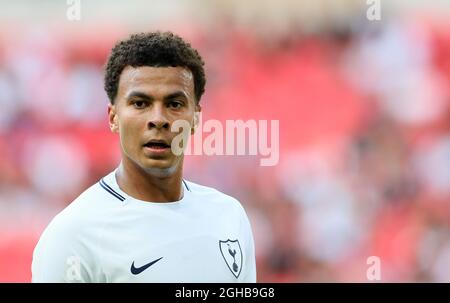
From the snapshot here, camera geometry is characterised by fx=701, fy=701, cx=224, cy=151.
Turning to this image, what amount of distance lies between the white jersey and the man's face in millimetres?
208

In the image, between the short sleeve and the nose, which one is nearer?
the short sleeve

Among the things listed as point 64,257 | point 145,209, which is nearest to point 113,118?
point 145,209

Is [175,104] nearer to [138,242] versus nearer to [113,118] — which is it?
[113,118]

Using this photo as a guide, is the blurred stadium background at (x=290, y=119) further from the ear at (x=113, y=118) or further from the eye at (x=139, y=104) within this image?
the eye at (x=139, y=104)

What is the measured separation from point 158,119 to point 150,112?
49 mm

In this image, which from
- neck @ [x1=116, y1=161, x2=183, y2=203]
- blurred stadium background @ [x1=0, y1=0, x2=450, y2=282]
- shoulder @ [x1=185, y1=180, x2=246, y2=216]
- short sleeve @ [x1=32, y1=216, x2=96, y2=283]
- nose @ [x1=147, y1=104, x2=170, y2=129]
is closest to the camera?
short sleeve @ [x1=32, y1=216, x2=96, y2=283]

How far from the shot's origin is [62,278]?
8.79 ft

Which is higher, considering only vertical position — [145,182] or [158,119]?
[158,119]

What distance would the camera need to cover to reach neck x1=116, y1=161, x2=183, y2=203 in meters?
2.95

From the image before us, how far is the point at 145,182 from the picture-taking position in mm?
2969

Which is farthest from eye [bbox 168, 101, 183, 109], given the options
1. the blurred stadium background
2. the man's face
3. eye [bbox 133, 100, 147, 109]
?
the blurred stadium background

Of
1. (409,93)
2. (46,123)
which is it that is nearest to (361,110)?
(409,93)

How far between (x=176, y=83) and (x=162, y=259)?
2.38ft

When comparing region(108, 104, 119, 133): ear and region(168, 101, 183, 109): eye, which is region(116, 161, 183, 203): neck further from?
region(168, 101, 183, 109): eye
